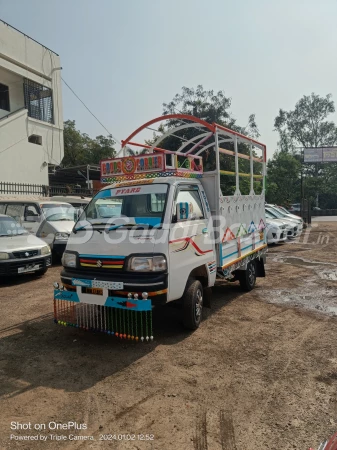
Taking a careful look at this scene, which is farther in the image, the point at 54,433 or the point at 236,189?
the point at 236,189

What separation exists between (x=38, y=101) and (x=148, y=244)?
56.0 ft

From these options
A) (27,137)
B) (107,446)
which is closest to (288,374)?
(107,446)

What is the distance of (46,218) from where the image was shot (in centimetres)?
1054

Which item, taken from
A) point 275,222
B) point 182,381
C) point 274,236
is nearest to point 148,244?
point 182,381

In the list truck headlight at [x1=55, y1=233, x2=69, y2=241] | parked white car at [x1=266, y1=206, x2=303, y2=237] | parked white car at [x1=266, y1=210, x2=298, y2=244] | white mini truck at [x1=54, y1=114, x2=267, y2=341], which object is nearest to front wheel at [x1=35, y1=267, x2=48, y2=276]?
truck headlight at [x1=55, y1=233, x2=69, y2=241]

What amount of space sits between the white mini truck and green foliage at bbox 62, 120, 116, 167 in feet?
91.8

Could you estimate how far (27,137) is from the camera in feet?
55.4

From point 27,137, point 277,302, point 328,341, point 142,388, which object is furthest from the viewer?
point 27,137

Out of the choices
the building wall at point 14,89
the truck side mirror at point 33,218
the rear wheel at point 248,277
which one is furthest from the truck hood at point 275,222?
the building wall at point 14,89

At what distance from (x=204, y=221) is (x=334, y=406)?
2.93 m

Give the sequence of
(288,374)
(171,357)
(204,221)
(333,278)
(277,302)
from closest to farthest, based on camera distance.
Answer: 1. (288,374)
2. (171,357)
3. (204,221)
4. (277,302)
5. (333,278)

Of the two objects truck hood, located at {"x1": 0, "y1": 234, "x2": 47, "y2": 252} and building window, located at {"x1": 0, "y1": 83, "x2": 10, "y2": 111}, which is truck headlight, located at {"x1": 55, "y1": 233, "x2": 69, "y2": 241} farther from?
building window, located at {"x1": 0, "y1": 83, "x2": 10, "y2": 111}

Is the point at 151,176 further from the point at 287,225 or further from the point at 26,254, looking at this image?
the point at 287,225

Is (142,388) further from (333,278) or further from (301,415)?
(333,278)
